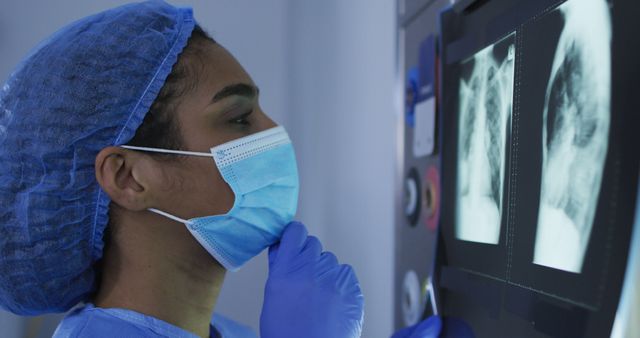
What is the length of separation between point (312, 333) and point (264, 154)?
0.33 meters

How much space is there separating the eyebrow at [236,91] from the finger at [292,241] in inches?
10.3

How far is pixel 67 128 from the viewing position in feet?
3.12

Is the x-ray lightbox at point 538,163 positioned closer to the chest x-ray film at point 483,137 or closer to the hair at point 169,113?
the chest x-ray film at point 483,137

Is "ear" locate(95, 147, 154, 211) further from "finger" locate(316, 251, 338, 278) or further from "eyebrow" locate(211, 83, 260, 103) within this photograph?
"finger" locate(316, 251, 338, 278)

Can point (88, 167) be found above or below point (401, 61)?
below

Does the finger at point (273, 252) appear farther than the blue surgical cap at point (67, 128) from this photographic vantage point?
Yes

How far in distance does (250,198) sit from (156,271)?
8.2 inches

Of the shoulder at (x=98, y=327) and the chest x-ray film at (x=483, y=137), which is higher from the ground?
the chest x-ray film at (x=483, y=137)

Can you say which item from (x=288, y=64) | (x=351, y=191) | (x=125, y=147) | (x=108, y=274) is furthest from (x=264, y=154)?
(x=288, y=64)

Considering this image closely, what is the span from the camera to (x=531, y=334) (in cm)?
82

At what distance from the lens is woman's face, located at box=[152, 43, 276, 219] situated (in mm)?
982

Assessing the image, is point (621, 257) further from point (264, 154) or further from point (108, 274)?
point (108, 274)

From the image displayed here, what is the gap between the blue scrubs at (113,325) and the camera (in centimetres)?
95

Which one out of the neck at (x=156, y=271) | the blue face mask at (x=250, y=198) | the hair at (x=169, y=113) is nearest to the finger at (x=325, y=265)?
the blue face mask at (x=250, y=198)
